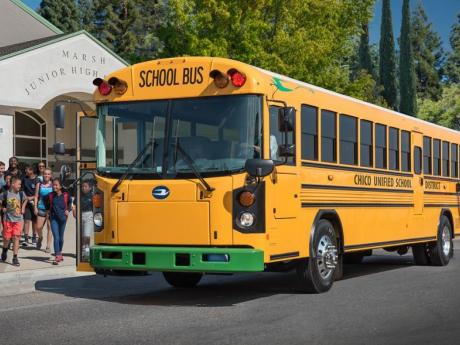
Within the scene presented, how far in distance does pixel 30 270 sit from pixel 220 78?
5112 millimetres

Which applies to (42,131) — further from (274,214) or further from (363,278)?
(274,214)

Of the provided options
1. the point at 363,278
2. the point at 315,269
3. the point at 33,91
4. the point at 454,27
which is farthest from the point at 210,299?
the point at 454,27

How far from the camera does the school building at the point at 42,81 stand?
23.3 meters

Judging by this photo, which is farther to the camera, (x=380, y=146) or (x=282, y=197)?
(x=380, y=146)

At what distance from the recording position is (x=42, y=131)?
30531mm

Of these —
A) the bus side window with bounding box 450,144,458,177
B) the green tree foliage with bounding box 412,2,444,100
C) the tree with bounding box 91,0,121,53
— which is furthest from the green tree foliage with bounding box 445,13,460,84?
the bus side window with bounding box 450,144,458,177

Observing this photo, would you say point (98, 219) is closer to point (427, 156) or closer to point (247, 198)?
point (247, 198)

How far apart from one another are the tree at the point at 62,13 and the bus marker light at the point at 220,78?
53.4m

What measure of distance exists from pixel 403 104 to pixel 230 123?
58.6 m

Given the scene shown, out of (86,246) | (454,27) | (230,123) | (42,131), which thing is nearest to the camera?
(230,123)

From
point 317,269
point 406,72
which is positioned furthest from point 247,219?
point 406,72

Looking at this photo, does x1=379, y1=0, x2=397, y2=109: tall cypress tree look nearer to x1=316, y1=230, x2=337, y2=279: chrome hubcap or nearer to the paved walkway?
the paved walkway

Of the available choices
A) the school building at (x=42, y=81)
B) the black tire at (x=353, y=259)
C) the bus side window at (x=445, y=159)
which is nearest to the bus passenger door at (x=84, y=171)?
the black tire at (x=353, y=259)

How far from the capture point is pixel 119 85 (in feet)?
31.0
